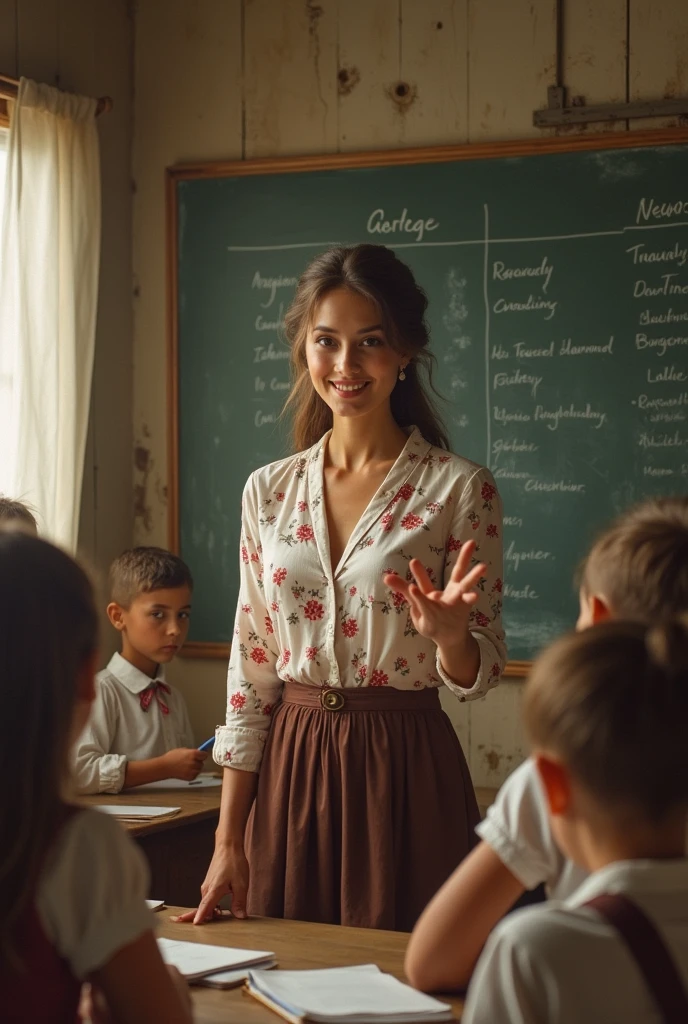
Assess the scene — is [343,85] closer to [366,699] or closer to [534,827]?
[366,699]

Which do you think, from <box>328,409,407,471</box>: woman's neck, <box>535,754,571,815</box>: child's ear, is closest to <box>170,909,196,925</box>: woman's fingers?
<box>328,409,407,471</box>: woman's neck

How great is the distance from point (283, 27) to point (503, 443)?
4.67 feet

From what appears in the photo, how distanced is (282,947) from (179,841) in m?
1.25

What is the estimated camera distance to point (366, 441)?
2.24 m

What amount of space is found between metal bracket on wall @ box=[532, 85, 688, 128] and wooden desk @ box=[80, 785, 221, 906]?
78.7 inches

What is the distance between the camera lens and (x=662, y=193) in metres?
3.36

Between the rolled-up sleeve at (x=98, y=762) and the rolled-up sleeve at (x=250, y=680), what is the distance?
83 centimetres

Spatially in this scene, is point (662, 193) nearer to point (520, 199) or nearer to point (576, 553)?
point (520, 199)

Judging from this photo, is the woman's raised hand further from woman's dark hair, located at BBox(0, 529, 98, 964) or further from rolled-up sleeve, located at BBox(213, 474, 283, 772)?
woman's dark hair, located at BBox(0, 529, 98, 964)

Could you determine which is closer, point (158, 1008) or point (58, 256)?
point (158, 1008)

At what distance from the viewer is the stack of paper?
139cm

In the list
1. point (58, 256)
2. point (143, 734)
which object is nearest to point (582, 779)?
point (143, 734)

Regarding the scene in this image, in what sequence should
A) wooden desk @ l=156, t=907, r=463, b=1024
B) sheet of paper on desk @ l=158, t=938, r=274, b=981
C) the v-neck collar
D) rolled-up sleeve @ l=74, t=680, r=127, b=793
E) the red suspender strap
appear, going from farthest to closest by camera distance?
rolled-up sleeve @ l=74, t=680, r=127, b=793, the v-neck collar, sheet of paper on desk @ l=158, t=938, r=274, b=981, wooden desk @ l=156, t=907, r=463, b=1024, the red suspender strap

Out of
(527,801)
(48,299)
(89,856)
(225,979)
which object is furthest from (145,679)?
(89,856)
